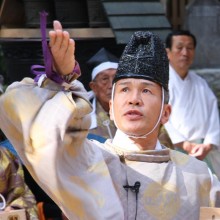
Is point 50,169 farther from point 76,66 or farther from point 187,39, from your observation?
point 187,39

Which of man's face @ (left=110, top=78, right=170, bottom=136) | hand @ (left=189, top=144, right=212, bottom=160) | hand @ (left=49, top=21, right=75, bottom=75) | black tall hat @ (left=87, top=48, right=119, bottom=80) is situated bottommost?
hand @ (left=189, top=144, right=212, bottom=160)

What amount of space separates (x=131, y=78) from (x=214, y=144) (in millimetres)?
2115

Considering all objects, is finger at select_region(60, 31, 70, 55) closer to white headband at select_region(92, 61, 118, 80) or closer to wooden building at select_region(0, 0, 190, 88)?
white headband at select_region(92, 61, 118, 80)

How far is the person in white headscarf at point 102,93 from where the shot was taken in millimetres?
3643

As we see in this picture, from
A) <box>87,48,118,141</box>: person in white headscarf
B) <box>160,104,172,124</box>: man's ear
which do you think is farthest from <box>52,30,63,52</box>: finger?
<box>87,48,118,141</box>: person in white headscarf

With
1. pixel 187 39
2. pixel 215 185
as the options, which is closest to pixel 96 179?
pixel 215 185

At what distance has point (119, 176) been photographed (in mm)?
2107

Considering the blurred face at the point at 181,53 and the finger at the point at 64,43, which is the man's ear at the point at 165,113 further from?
the blurred face at the point at 181,53

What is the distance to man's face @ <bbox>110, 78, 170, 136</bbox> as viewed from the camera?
7.01ft

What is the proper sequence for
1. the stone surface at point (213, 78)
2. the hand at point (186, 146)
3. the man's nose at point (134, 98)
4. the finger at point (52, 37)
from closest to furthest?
the finger at point (52, 37)
the man's nose at point (134, 98)
the hand at point (186, 146)
the stone surface at point (213, 78)

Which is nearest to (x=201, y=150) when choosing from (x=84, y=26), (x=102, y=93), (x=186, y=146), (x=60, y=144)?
(x=186, y=146)

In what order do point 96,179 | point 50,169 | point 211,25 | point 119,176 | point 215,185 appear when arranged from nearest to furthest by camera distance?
point 50,169 → point 96,179 → point 119,176 → point 215,185 → point 211,25

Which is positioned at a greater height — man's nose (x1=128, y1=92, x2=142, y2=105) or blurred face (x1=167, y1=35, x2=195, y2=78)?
man's nose (x1=128, y1=92, x2=142, y2=105)

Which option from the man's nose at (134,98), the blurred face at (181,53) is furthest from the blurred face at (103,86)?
the man's nose at (134,98)
